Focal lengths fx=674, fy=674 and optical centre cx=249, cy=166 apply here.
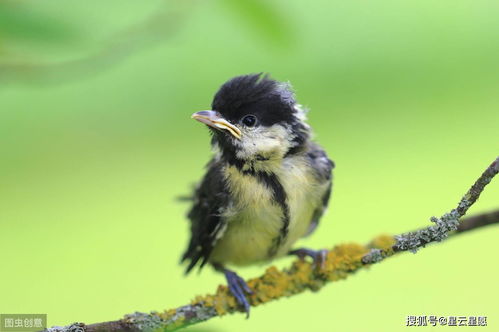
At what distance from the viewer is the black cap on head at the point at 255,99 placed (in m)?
3.32

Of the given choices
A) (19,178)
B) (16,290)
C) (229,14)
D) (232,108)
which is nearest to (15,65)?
(229,14)

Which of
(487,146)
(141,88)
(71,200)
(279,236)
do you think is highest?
(141,88)

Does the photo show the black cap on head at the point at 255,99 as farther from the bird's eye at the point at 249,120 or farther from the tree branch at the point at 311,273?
the tree branch at the point at 311,273

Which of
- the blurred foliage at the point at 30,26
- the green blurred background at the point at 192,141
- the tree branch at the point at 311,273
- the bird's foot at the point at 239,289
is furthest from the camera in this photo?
the green blurred background at the point at 192,141

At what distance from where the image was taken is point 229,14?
2.37m

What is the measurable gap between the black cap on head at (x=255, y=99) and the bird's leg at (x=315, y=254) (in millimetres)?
699

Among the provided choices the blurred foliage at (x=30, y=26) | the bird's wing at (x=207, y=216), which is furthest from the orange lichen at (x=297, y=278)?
the blurred foliage at (x=30, y=26)

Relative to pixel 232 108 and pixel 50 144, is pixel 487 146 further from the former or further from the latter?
pixel 50 144

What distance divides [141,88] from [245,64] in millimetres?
1511

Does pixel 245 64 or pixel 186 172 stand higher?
pixel 245 64

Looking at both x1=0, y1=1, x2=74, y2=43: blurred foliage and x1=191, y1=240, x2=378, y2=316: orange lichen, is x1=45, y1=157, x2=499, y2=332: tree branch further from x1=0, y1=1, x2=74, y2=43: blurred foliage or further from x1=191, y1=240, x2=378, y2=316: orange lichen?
x1=0, y1=1, x2=74, y2=43: blurred foliage

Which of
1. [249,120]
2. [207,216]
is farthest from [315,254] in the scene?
[249,120]

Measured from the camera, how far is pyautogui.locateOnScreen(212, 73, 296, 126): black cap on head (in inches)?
131

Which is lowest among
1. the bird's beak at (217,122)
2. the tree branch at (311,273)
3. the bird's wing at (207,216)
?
the tree branch at (311,273)
